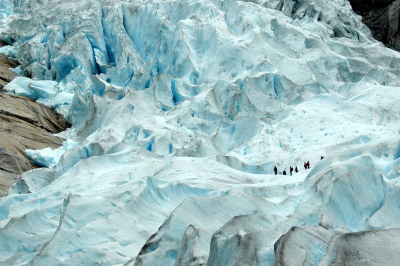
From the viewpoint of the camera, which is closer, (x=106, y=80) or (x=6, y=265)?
(x=6, y=265)

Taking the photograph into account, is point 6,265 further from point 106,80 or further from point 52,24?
point 52,24

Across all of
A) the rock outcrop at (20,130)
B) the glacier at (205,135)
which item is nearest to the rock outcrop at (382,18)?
the glacier at (205,135)

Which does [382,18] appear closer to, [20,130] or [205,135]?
[205,135]

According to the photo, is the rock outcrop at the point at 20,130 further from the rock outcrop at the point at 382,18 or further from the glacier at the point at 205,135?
the rock outcrop at the point at 382,18

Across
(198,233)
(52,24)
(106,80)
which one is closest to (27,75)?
(52,24)

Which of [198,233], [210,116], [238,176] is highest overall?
[198,233]

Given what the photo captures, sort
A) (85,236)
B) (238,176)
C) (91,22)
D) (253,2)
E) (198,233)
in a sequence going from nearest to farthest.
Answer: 1. (198,233)
2. (85,236)
3. (238,176)
4. (91,22)
5. (253,2)
